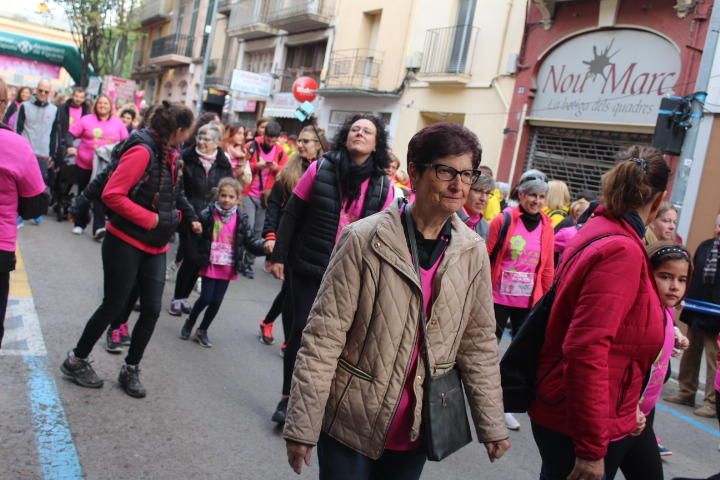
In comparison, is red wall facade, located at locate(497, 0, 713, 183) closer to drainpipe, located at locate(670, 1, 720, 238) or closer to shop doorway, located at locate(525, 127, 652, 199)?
shop doorway, located at locate(525, 127, 652, 199)

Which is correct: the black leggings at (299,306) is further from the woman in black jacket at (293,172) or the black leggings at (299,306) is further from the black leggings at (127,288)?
the woman in black jacket at (293,172)

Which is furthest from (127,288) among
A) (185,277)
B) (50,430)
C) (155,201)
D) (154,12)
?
(154,12)

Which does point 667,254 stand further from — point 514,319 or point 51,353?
point 51,353

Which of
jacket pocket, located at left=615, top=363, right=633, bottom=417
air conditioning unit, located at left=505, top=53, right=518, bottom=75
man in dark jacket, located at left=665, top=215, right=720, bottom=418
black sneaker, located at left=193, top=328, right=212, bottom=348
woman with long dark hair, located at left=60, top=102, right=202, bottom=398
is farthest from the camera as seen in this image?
air conditioning unit, located at left=505, top=53, right=518, bottom=75

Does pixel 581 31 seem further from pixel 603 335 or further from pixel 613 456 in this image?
pixel 603 335

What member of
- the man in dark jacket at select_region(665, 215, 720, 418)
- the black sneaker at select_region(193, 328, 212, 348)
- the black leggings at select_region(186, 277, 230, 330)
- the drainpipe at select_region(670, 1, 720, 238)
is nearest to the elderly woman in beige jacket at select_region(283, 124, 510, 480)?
the black sneaker at select_region(193, 328, 212, 348)

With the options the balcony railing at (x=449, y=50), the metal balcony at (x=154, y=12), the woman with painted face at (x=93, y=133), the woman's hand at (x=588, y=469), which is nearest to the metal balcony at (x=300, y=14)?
the balcony railing at (x=449, y=50)

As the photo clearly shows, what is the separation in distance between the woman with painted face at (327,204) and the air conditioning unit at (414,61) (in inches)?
663

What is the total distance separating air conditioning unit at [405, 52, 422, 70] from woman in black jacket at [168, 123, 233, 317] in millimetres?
13645

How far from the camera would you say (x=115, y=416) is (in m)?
4.36

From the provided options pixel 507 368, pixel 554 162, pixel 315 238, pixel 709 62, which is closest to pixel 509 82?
pixel 554 162

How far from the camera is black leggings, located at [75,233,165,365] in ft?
15.1

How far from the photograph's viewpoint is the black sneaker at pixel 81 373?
474 centimetres

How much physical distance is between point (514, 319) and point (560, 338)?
3.12m
